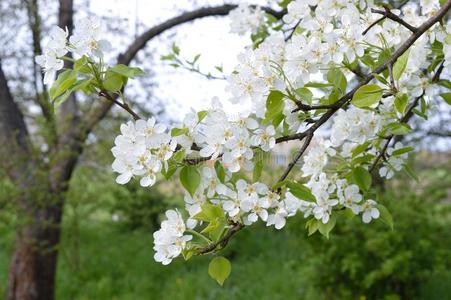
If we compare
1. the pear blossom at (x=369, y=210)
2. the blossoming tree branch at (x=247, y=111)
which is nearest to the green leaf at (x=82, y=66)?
the blossoming tree branch at (x=247, y=111)

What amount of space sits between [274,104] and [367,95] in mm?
175

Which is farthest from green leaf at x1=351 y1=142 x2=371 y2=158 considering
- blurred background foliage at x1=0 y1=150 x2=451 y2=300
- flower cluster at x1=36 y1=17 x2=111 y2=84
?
blurred background foliage at x1=0 y1=150 x2=451 y2=300

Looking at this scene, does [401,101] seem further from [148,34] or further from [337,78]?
[148,34]

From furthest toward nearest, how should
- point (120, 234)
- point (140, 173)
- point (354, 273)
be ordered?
point (120, 234), point (354, 273), point (140, 173)

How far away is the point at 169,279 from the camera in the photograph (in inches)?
209

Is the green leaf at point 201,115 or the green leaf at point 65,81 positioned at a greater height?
the green leaf at point 65,81

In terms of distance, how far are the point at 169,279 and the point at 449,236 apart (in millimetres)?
2407

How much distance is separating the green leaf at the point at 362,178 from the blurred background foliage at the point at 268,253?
2437 mm

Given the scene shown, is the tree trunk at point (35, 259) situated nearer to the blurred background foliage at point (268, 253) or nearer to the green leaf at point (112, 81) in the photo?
the blurred background foliage at point (268, 253)

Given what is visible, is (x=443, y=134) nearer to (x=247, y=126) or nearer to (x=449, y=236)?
(x=449, y=236)

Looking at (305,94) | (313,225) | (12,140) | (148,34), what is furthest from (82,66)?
(148,34)

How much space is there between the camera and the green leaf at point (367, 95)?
1.10 meters

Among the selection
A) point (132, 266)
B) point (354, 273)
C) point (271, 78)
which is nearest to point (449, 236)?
point (354, 273)

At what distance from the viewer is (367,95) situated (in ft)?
3.65
